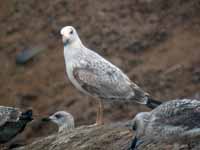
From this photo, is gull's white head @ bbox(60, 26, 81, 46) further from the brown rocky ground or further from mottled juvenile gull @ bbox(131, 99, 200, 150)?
the brown rocky ground

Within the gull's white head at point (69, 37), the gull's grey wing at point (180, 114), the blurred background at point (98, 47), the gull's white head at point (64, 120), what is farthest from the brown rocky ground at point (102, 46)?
the gull's grey wing at point (180, 114)

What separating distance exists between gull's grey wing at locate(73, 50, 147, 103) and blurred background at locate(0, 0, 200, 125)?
252 inches

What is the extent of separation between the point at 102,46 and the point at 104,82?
363 inches

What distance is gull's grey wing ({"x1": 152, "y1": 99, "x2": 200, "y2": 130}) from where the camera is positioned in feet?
42.3

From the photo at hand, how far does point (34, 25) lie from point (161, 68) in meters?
4.31

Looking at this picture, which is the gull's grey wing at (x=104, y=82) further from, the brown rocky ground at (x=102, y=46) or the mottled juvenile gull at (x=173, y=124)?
the brown rocky ground at (x=102, y=46)

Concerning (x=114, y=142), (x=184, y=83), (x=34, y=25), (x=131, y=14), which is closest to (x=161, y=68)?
(x=184, y=83)

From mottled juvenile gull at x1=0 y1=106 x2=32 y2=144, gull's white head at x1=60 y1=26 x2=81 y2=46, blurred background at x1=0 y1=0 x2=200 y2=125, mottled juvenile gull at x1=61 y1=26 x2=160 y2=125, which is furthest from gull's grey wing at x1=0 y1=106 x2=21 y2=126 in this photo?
blurred background at x1=0 y1=0 x2=200 y2=125

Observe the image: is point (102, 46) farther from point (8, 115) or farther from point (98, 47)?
point (8, 115)

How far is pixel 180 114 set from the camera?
13.1 m

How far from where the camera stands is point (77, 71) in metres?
15.9

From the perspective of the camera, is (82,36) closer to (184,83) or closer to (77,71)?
(184,83)

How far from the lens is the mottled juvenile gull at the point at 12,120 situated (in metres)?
16.0

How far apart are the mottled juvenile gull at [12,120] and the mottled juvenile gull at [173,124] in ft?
9.14
